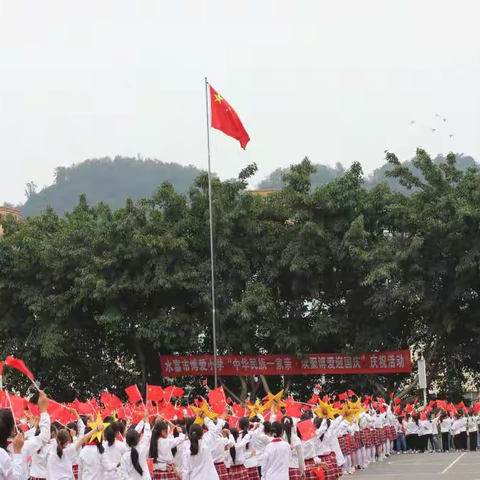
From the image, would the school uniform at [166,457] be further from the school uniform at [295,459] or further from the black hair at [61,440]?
the black hair at [61,440]

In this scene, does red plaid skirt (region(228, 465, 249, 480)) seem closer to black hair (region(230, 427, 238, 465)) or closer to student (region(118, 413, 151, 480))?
black hair (region(230, 427, 238, 465))

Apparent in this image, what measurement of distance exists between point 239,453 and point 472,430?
15.5m

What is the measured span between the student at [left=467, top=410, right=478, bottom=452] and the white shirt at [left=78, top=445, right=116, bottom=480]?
61.0ft

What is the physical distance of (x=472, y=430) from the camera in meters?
28.3

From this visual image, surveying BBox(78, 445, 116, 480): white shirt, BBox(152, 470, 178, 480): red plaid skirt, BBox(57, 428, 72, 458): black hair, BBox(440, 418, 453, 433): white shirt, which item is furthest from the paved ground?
BBox(57, 428, 72, 458): black hair

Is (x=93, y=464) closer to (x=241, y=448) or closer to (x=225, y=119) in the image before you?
(x=241, y=448)

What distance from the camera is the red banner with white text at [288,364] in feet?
107

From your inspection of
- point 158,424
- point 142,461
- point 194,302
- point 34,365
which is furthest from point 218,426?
point 34,365

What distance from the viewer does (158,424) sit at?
12320 mm

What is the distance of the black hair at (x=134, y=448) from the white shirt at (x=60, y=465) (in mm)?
658

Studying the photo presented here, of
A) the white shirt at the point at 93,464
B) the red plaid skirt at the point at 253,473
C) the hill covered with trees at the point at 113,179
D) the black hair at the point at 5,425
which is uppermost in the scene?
the hill covered with trees at the point at 113,179

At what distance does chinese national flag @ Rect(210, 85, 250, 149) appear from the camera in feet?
102

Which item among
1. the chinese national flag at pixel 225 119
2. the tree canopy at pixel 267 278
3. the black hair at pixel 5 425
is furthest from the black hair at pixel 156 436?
the chinese national flag at pixel 225 119

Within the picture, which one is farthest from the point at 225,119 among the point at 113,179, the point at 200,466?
the point at 113,179
